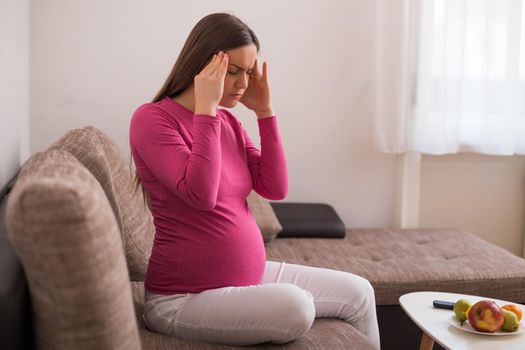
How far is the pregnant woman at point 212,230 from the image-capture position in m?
1.66

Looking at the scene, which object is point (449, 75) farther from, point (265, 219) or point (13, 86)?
point (13, 86)

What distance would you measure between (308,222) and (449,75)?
0.92 metres

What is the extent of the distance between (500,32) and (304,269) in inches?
74.1

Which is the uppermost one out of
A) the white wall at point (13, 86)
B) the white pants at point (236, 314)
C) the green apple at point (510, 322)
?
the white wall at point (13, 86)

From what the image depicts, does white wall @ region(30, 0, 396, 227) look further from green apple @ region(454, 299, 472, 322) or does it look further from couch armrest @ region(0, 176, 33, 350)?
couch armrest @ region(0, 176, 33, 350)

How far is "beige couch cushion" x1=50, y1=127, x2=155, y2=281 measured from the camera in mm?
1850

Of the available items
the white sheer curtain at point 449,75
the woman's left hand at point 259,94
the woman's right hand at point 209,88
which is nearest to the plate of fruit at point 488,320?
the woman's left hand at point 259,94

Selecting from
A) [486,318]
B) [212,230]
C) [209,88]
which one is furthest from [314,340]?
[209,88]

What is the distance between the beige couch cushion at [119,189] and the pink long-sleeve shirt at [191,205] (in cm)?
12

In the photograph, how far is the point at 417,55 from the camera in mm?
3320

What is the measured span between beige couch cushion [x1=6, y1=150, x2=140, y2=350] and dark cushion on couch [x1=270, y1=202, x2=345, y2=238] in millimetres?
1919

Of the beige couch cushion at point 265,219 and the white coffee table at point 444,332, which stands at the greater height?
the beige couch cushion at point 265,219

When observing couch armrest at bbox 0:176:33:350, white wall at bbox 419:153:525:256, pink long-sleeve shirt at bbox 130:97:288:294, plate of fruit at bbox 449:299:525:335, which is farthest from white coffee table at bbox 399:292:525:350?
white wall at bbox 419:153:525:256

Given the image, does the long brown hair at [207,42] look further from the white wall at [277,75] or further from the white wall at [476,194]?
the white wall at [476,194]
